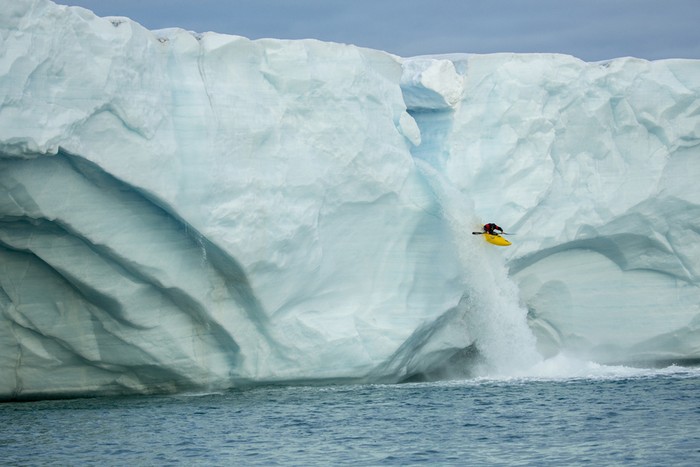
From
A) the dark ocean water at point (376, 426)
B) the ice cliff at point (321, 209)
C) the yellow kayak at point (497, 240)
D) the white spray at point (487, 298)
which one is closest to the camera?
the dark ocean water at point (376, 426)

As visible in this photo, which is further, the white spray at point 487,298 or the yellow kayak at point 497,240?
the white spray at point 487,298

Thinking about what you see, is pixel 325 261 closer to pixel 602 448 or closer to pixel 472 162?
pixel 472 162

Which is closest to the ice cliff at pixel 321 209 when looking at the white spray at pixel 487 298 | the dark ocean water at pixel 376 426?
the white spray at pixel 487 298

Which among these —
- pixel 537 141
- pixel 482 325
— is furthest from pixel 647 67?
pixel 482 325

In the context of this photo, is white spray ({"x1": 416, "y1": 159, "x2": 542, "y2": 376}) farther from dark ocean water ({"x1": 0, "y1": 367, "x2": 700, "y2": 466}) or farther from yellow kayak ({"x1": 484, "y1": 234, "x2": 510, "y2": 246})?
Answer: dark ocean water ({"x1": 0, "y1": 367, "x2": 700, "y2": 466})

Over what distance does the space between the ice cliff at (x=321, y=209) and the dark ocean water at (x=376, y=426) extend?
0.89m

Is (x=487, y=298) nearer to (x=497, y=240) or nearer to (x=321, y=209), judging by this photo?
(x=497, y=240)

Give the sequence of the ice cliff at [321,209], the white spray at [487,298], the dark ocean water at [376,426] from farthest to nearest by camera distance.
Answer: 1. the white spray at [487,298]
2. the ice cliff at [321,209]
3. the dark ocean water at [376,426]

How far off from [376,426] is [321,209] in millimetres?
4097

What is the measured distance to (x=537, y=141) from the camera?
1952 cm

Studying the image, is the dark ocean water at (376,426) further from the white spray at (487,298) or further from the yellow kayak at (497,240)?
the yellow kayak at (497,240)

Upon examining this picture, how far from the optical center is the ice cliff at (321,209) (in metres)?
15.2

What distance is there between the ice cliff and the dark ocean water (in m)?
0.89

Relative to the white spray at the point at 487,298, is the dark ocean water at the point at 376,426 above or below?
below
